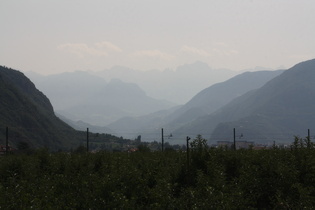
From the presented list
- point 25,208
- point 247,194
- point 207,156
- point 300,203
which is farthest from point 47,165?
point 300,203

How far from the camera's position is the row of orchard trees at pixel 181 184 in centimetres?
1024

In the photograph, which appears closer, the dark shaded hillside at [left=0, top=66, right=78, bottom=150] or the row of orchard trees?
the row of orchard trees

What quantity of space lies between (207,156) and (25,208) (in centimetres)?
900

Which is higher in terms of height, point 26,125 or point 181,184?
point 26,125

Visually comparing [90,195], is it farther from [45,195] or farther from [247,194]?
[247,194]

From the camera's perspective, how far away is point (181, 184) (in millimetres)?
14352

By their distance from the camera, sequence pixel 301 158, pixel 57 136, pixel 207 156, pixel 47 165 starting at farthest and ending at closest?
pixel 57 136
pixel 47 165
pixel 207 156
pixel 301 158

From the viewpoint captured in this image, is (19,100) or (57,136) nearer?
(57,136)

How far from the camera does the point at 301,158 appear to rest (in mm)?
14781

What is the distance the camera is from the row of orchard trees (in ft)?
33.6

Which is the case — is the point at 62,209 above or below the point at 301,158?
below

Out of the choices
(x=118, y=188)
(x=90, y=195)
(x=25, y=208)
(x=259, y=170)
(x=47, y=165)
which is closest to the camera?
(x=25, y=208)

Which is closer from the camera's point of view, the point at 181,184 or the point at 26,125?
the point at 181,184

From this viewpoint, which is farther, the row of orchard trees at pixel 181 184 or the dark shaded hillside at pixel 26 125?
the dark shaded hillside at pixel 26 125
